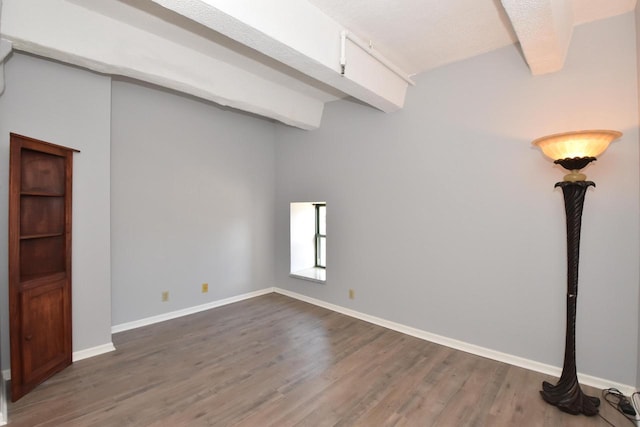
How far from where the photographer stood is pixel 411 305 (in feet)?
11.2

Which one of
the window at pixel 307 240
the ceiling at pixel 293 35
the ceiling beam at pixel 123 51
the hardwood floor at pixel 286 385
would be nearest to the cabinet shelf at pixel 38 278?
the hardwood floor at pixel 286 385

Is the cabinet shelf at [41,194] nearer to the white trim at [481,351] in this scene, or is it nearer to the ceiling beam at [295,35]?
the ceiling beam at [295,35]

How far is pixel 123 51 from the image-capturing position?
2.55 meters

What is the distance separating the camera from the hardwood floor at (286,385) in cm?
205

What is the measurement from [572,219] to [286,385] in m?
2.49

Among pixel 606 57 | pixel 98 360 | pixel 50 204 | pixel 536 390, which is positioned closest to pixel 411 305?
pixel 536 390

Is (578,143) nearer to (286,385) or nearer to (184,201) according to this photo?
(286,385)

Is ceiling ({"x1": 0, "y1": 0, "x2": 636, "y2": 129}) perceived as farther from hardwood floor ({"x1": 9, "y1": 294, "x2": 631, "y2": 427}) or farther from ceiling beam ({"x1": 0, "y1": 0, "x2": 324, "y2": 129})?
hardwood floor ({"x1": 9, "y1": 294, "x2": 631, "y2": 427})

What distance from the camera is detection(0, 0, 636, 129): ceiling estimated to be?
201 cm

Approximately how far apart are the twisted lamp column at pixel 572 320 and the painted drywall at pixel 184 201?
380 cm

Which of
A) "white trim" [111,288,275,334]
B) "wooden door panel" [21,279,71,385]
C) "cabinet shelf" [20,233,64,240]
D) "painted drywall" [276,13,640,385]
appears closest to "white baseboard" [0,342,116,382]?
"wooden door panel" [21,279,71,385]

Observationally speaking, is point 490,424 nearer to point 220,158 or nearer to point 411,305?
point 411,305

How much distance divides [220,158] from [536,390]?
4.28 meters

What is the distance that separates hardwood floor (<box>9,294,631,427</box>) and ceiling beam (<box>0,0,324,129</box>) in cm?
260
